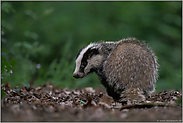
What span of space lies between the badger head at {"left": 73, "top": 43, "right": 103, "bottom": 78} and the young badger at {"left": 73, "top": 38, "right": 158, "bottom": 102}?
0.05m

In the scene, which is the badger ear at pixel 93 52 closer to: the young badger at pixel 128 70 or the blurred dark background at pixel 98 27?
the young badger at pixel 128 70

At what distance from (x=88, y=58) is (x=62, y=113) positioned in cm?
255

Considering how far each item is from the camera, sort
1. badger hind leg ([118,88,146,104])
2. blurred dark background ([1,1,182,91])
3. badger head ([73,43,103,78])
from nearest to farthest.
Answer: badger hind leg ([118,88,146,104]) < badger head ([73,43,103,78]) < blurred dark background ([1,1,182,91])

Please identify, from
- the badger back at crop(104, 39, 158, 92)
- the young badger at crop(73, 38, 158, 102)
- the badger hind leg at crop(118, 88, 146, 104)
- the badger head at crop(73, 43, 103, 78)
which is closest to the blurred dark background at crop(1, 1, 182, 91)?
the badger head at crop(73, 43, 103, 78)

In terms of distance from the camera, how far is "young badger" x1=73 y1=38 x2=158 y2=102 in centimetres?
473

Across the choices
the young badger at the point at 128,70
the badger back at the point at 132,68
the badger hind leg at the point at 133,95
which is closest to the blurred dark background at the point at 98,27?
the young badger at the point at 128,70

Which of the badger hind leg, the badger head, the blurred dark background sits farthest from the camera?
the blurred dark background

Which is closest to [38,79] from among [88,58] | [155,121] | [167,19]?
[88,58]

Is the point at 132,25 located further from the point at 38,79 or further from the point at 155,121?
the point at 155,121

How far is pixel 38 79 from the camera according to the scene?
774 cm

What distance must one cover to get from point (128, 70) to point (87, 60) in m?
1.12

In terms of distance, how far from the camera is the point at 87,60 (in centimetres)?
558

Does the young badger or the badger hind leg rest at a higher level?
the young badger

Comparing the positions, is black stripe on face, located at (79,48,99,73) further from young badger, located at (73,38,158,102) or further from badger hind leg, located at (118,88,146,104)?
badger hind leg, located at (118,88,146,104)
